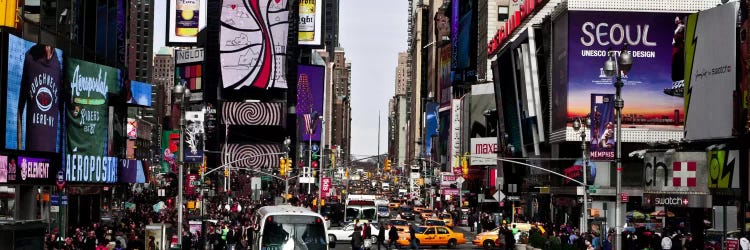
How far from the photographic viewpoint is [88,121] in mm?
73000

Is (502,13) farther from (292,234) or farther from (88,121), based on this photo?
(292,234)

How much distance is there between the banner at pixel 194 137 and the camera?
74.7 meters

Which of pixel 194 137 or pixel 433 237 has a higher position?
pixel 194 137

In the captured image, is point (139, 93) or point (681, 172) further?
point (139, 93)

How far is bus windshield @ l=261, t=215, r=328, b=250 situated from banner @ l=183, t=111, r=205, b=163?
1503 inches

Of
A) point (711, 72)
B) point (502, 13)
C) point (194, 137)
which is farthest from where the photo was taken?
point (502, 13)

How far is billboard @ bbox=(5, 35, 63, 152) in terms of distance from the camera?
59.6 m

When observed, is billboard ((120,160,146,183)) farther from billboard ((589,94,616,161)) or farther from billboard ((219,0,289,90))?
billboard ((219,0,289,90))

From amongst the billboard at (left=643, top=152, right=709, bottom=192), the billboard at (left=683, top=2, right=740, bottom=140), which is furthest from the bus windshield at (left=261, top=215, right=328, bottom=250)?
the billboard at (left=643, top=152, right=709, bottom=192)

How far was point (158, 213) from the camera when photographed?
71062 millimetres

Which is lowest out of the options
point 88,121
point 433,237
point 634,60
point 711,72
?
point 433,237

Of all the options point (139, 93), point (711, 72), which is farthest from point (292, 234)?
point (139, 93)

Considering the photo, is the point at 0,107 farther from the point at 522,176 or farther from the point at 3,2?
the point at 522,176

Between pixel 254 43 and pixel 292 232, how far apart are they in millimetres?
151938
